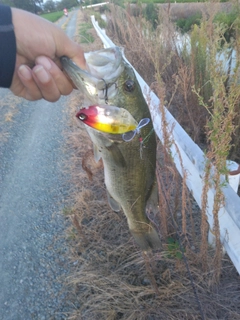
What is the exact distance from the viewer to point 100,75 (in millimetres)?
1745

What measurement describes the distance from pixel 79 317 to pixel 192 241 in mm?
1245

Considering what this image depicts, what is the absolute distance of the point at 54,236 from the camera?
3717mm

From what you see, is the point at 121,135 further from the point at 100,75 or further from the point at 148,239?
the point at 148,239

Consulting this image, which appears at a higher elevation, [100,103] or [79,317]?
[100,103]

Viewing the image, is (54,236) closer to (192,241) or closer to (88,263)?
(88,263)

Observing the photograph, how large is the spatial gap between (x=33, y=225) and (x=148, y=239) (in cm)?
216

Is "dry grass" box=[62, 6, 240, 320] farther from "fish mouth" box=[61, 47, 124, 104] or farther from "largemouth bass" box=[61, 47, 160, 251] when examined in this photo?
"fish mouth" box=[61, 47, 124, 104]

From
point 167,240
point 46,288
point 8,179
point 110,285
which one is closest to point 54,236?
point 46,288

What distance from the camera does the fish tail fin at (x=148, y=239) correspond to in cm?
230

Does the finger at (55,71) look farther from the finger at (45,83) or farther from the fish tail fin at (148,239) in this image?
the fish tail fin at (148,239)

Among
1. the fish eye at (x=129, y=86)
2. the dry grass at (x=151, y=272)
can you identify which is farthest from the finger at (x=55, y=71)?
the dry grass at (x=151, y=272)

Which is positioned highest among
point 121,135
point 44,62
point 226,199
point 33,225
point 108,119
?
point 44,62

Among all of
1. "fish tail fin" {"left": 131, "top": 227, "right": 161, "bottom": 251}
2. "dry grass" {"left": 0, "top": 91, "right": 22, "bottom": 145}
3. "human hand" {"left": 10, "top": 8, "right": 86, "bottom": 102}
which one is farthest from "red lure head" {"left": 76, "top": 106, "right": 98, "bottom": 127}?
"dry grass" {"left": 0, "top": 91, "right": 22, "bottom": 145}

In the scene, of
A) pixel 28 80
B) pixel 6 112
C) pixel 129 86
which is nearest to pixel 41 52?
pixel 28 80
